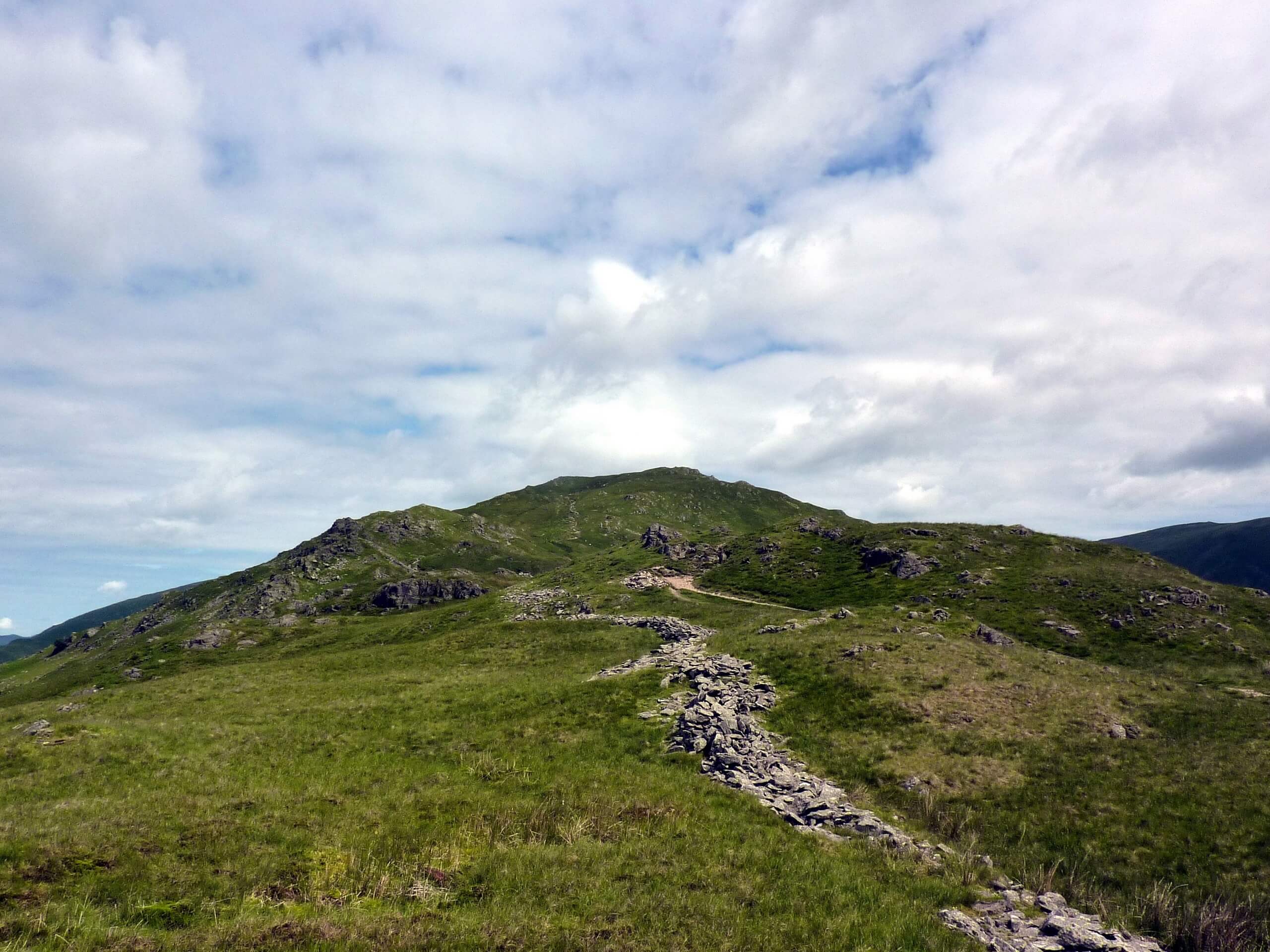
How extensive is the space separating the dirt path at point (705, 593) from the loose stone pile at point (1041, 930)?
8277cm

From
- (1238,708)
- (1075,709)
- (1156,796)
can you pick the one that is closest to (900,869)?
(1156,796)

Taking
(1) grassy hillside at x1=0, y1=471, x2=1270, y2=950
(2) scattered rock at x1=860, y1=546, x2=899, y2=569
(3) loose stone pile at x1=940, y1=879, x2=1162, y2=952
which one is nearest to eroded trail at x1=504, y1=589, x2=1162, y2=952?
(3) loose stone pile at x1=940, y1=879, x2=1162, y2=952

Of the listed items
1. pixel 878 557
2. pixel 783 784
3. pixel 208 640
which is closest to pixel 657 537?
pixel 878 557

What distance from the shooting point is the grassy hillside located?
47.1 feet

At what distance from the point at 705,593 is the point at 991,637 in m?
61.4

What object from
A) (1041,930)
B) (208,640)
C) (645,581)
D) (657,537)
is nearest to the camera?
(1041,930)

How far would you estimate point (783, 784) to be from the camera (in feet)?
86.9

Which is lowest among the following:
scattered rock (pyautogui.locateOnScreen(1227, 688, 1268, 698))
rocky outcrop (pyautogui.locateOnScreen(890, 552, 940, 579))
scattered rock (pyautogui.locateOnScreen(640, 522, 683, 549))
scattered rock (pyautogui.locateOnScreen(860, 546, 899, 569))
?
scattered rock (pyautogui.locateOnScreen(1227, 688, 1268, 698))

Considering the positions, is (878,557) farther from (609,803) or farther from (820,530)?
(609,803)

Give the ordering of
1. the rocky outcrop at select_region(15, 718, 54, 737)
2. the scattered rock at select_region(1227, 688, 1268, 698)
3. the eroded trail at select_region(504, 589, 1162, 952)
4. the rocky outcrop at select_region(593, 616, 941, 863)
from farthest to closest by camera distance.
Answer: the scattered rock at select_region(1227, 688, 1268, 698) → the rocky outcrop at select_region(15, 718, 54, 737) → the rocky outcrop at select_region(593, 616, 941, 863) → the eroded trail at select_region(504, 589, 1162, 952)

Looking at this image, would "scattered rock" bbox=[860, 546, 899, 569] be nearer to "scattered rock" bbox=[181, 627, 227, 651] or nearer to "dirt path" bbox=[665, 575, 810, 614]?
"dirt path" bbox=[665, 575, 810, 614]

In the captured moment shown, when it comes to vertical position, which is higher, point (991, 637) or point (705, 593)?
point (705, 593)

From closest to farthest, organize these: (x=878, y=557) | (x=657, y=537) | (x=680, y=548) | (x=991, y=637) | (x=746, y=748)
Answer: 1. (x=746, y=748)
2. (x=991, y=637)
3. (x=878, y=557)
4. (x=680, y=548)
5. (x=657, y=537)

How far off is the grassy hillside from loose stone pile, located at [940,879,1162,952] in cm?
90
